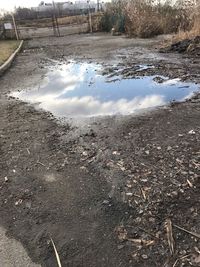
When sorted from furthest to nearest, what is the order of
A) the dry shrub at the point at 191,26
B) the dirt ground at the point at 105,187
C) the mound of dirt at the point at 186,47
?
the dry shrub at the point at 191,26 → the mound of dirt at the point at 186,47 → the dirt ground at the point at 105,187

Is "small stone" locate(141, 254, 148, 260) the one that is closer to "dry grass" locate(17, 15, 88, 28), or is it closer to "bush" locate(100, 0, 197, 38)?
"bush" locate(100, 0, 197, 38)

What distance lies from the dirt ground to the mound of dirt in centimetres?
653

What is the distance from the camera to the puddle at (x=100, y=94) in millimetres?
7133

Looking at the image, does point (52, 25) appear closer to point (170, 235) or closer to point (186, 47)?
point (186, 47)

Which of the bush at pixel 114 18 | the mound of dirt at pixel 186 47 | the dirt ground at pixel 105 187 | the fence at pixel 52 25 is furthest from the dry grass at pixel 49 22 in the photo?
the dirt ground at pixel 105 187

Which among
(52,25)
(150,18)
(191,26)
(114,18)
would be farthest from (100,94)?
(52,25)

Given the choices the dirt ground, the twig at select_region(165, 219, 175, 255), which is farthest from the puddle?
A: the twig at select_region(165, 219, 175, 255)

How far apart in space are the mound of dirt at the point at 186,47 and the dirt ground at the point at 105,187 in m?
6.53

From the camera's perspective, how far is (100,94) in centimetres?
820

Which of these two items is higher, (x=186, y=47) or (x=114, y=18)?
(x=186, y=47)

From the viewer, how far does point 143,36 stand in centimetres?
2089

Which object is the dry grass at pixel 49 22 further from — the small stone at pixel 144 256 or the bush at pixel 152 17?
the small stone at pixel 144 256

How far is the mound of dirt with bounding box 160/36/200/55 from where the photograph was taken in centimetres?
1289

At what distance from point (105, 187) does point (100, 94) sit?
430 centimetres
